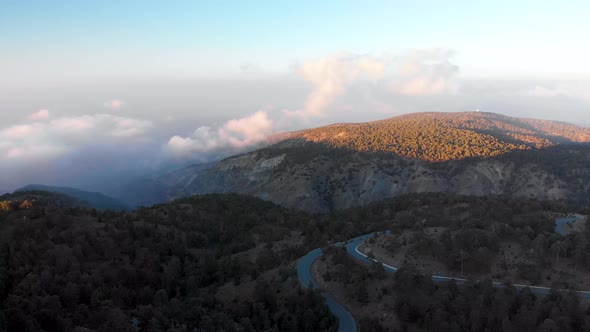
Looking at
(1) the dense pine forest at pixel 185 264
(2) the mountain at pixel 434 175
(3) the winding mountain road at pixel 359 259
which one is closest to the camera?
(1) the dense pine forest at pixel 185 264

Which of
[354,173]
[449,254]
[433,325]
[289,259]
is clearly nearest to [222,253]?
[289,259]

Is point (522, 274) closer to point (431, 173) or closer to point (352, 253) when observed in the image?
point (352, 253)

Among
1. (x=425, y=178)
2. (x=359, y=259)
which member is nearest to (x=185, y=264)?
(x=359, y=259)

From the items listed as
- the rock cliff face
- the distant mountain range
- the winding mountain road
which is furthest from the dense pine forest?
the distant mountain range

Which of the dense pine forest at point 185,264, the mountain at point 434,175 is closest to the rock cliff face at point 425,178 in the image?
the mountain at point 434,175

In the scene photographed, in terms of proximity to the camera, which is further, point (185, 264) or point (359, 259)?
point (185, 264)

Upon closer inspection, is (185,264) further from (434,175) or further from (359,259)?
(434,175)

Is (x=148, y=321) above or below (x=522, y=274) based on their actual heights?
above

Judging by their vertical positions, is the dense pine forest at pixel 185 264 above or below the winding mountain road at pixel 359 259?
above

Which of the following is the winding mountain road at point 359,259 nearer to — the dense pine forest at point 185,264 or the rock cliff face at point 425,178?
the dense pine forest at point 185,264
